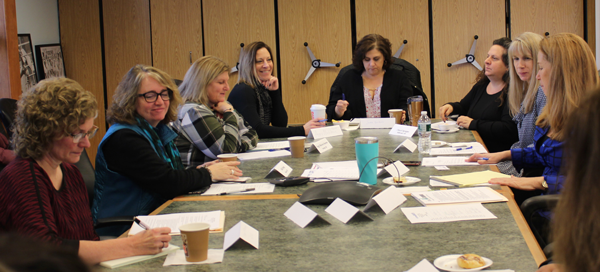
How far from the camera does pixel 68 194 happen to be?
144 cm

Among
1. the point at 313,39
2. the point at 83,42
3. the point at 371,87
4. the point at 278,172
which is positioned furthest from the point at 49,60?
the point at 278,172

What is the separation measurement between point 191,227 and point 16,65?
3.12 metres

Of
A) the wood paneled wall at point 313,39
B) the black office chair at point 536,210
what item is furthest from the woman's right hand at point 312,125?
the wood paneled wall at point 313,39

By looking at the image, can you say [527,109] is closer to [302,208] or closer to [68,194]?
[302,208]

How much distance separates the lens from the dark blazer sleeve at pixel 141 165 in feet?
5.88

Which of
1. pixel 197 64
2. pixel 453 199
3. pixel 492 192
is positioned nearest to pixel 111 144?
pixel 197 64

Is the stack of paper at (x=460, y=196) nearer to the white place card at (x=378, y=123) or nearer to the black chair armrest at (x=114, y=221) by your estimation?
the black chair armrest at (x=114, y=221)

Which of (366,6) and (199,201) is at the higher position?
(366,6)

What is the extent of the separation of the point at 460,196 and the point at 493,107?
208 cm

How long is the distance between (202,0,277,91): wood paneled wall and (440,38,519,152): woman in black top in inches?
107

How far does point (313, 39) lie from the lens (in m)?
5.64

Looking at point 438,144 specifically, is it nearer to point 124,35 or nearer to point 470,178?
point 470,178

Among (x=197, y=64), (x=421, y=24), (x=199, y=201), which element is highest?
Result: (x=421, y=24)

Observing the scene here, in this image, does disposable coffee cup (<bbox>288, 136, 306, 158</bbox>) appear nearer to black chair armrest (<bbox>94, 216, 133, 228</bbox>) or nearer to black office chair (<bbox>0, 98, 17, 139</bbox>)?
black chair armrest (<bbox>94, 216, 133, 228</bbox>)
